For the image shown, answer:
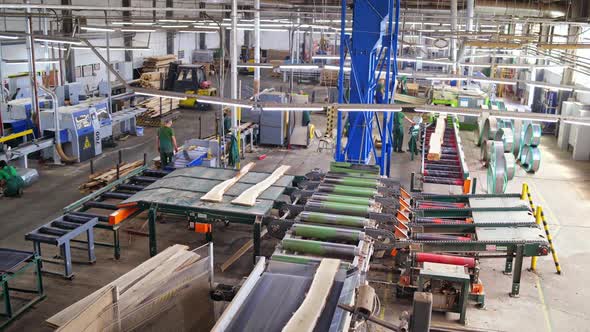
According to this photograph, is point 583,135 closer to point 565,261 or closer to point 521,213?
point 565,261

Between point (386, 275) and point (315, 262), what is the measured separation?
11.8 ft

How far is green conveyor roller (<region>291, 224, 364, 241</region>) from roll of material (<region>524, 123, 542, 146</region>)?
35.6 ft

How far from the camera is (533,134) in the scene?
16.7 m

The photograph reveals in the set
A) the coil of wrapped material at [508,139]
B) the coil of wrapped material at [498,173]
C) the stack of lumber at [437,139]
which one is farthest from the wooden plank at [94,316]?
the coil of wrapped material at [508,139]

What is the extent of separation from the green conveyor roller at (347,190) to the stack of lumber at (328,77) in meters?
20.6

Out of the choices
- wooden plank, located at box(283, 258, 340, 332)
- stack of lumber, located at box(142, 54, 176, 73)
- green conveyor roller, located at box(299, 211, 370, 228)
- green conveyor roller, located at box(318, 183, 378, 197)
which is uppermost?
stack of lumber, located at box(142, 54, 176, 73)

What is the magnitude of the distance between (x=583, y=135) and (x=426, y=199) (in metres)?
10.2

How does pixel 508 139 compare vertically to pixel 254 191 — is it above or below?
below

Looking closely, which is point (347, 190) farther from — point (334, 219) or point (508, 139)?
point (508, 139)

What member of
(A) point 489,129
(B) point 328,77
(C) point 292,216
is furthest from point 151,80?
(C) point 292,216

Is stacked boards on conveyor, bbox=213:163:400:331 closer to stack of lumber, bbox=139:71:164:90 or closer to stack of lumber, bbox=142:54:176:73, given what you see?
stack of lumber, bbox=139:71:164:90

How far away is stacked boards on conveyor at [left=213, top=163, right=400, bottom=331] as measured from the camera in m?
5.34

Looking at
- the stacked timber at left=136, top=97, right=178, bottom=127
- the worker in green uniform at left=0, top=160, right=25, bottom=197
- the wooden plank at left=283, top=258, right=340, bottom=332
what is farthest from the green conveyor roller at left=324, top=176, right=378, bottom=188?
the stacked timber at left=136, top=97, right=178, bottom=127

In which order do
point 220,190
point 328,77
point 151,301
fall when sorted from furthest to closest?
point 328,77 → point 220,190 → point 151,301
